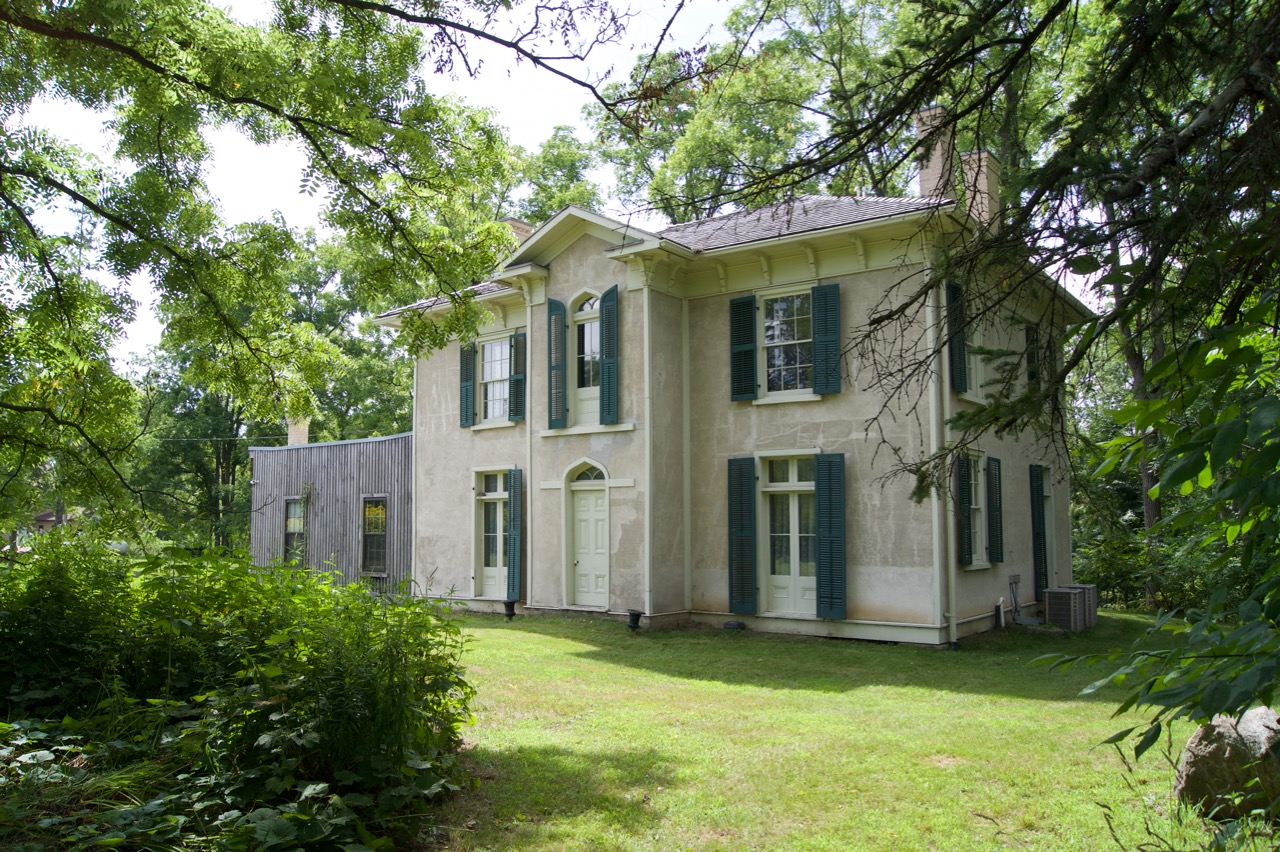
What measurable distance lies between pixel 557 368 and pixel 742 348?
3332mm

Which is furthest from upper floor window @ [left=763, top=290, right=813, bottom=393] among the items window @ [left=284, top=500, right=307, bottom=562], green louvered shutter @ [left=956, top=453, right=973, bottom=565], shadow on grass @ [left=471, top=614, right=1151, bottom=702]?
window @ [left=284, top=500, right=307, bottom=562]

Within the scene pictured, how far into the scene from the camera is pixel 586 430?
15430 millimetres

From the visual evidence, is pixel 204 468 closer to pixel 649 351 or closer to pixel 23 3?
pixel 649 351

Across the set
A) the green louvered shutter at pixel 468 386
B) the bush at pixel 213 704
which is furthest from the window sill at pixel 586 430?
the bush at pixel 213 704

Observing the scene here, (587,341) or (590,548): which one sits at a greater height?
(587,341)

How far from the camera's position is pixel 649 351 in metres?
14.6

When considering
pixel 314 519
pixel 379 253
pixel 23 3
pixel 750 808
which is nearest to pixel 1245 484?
pixel 750 808

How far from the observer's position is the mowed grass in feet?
16.3

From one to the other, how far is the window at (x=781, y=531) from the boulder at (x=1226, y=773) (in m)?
8.46

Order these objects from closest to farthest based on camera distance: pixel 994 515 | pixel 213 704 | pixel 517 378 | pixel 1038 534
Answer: pixel 213 704, pixel 994 515, pixel 517 378, pixel 1038 534

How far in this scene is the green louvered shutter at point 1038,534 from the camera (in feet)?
55.0

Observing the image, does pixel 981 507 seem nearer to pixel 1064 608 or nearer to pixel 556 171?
pixel 1064 608

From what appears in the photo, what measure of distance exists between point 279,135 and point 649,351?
6.99 metres

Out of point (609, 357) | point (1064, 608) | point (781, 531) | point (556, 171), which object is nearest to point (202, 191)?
point (609, 357)
